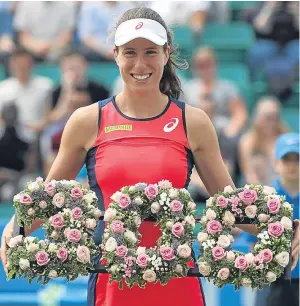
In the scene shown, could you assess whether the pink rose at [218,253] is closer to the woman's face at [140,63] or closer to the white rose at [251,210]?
the white rose at [251,210]

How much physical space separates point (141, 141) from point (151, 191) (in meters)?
0.29

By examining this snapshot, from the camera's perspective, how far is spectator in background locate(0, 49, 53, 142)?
8164 millimetres

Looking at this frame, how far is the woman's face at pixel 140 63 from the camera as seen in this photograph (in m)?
3.31

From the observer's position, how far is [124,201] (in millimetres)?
3105

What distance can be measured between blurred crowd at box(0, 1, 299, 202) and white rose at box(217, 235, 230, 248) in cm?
393

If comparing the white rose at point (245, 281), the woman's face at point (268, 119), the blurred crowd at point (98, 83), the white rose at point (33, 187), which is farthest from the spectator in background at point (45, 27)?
the white rose at point (245, 281)

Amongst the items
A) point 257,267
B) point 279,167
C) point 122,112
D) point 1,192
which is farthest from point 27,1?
point 257,267

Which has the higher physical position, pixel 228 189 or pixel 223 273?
pixel 228 189

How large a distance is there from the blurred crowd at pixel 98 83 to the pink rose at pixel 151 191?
3858 millimetres

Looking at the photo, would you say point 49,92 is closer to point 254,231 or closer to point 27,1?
point 27,1

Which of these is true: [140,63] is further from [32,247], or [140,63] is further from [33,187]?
[32,247]

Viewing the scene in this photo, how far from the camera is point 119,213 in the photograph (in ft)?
10.2

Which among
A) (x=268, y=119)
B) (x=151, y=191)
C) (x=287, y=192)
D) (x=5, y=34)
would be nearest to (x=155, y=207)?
(x=151, y=191)

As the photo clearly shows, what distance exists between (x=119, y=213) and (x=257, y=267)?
0.51 meters
